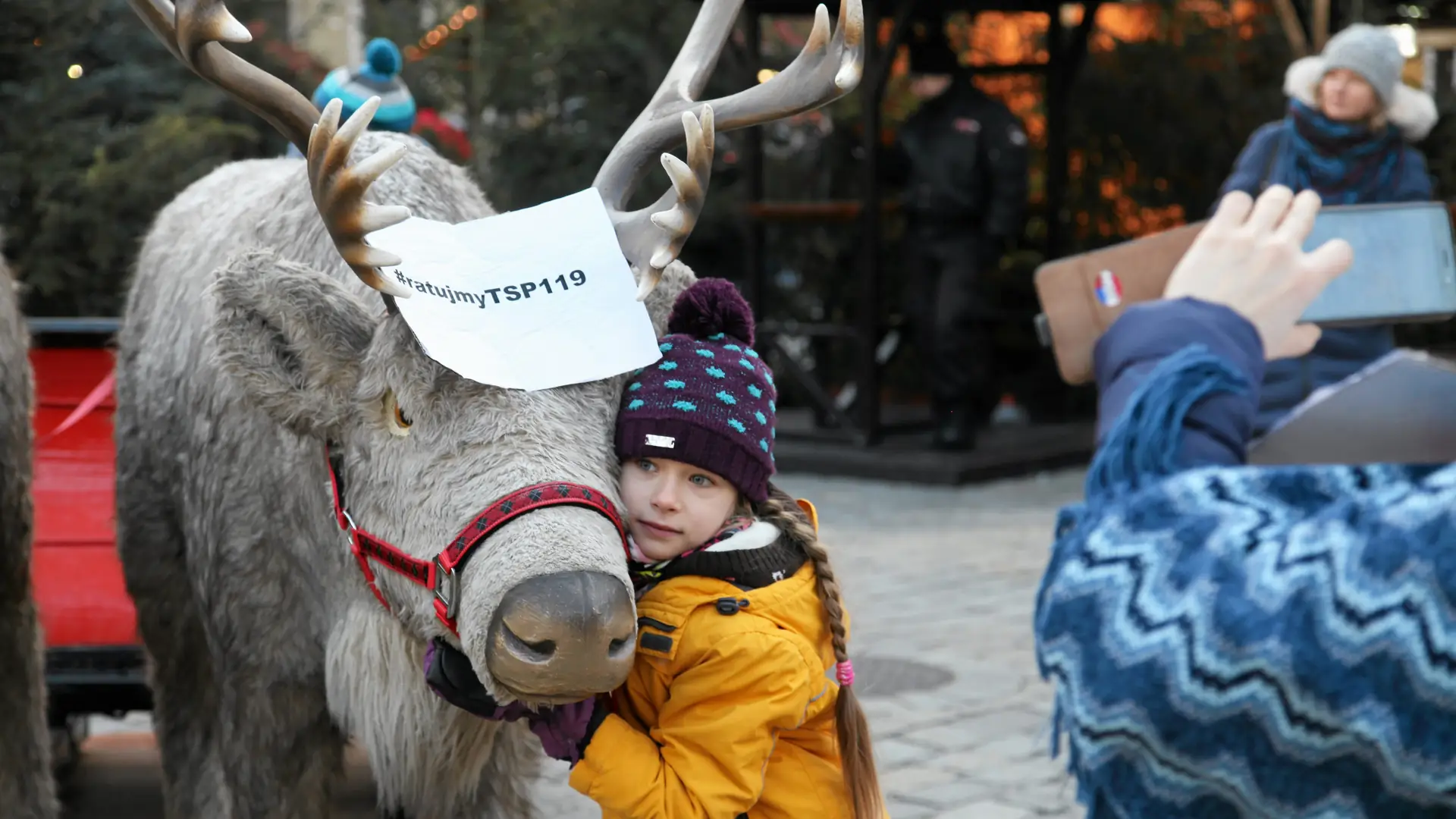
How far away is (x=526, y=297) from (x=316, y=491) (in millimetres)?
688

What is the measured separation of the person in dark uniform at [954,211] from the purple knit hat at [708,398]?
309 inches

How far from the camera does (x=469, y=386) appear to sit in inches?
99.8

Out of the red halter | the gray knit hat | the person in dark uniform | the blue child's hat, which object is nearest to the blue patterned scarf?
the gray knit hat

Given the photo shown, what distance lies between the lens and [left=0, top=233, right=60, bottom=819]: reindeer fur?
3.62 m

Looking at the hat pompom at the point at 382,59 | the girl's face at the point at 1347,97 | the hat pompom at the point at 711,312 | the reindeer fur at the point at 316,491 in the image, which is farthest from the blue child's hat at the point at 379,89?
the girl's face at the point at 1347,97

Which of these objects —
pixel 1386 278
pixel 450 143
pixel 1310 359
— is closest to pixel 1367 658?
pixel 1386 278

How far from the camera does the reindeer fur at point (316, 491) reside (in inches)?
98.2

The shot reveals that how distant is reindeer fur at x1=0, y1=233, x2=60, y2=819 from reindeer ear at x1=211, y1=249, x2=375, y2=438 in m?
1.13

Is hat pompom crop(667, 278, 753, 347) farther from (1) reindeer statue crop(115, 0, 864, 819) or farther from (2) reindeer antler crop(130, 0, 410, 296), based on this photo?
(2) reindeer antler crop(130, 0, 410, 296)

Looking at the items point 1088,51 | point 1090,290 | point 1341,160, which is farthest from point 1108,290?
point 1088,51

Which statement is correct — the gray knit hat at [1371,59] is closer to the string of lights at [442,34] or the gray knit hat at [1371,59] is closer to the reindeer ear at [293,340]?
the reindeer ear at [293,340]

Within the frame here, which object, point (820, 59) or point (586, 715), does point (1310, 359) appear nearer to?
point (820, 59)

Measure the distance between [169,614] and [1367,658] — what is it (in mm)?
3284

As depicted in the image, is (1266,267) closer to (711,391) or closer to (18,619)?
(711,391)
